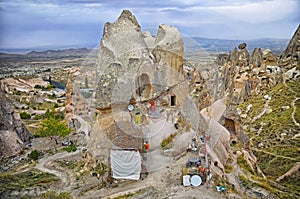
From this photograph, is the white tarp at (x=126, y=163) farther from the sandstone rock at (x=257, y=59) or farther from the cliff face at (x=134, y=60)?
the sandstone rock at (x=257, y=59)

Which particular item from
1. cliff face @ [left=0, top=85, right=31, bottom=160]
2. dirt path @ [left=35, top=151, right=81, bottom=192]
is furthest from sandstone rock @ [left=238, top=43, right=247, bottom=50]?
dirt path @ [left=35, top=151, right=81, bottom=192]

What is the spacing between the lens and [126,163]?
12.3m

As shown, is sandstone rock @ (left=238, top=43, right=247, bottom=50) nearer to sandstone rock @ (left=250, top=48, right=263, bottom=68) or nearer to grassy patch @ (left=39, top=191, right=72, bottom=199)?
sandstone rock @ (left=250, top=48, right=263, bottom=68)

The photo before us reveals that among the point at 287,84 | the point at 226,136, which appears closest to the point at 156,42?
the point at 226,136

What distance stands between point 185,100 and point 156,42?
2.89 m

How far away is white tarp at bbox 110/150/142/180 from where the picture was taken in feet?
40.4

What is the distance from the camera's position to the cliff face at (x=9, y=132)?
836 inches

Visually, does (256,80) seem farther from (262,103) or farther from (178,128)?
(178,128)

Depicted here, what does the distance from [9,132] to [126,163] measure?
45.0ft

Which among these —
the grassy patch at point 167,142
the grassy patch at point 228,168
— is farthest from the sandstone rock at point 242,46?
the grassy patch at point 167,142

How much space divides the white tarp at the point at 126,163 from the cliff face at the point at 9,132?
11.0 metres

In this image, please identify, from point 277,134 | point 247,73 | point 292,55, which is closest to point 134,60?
point 277,134

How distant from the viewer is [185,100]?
50.8 feet

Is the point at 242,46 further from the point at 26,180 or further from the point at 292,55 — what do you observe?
the point at 26,180
